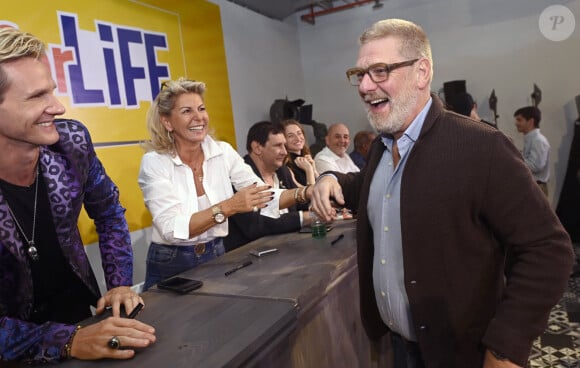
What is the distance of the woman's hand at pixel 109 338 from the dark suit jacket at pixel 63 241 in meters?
0.05

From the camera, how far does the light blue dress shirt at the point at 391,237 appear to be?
4.34 feet

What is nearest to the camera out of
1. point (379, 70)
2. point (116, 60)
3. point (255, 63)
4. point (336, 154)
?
point (379, 70)

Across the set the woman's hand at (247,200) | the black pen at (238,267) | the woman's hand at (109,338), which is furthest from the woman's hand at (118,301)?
the woman's hand at (247,200)

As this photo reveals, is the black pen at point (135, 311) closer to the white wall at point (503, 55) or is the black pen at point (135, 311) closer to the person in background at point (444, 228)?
the person in background at point (444, 228)

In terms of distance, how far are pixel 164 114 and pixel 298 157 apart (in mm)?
1960

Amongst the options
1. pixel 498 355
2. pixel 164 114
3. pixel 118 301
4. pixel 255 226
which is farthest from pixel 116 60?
pixel 498 355

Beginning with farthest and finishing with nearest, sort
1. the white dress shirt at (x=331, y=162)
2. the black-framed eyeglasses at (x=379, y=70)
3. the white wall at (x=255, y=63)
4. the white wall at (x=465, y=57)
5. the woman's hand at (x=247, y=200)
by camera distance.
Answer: the white wall at (x=465, y=57), the white wall at (x=255, y=63), the white dress shirt at (x=331, y=162), the woman's hand at (x=247, y=200), the black-framed eyeglasses at (x=379, y=70)

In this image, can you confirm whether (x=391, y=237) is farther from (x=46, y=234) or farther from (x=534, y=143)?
(x=534, y=143)

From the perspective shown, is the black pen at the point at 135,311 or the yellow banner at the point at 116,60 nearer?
the black pen at the point at 135,311

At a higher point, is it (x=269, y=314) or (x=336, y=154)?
(x=336, y=154)

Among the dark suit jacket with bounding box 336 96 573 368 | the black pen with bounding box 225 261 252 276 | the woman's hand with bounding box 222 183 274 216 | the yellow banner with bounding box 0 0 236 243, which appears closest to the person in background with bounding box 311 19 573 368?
the dark suit jacket with bounding box 336 96 573 368

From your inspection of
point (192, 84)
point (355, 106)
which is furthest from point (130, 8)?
point (355, 106)

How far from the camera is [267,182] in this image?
10.1 feet

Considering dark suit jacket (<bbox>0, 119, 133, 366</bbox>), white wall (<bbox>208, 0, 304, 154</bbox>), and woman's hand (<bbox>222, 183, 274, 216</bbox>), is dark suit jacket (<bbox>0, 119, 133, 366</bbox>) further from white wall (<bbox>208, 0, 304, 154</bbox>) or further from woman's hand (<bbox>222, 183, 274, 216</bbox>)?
white wall (<bbox>208, 0, 304, 154</bbox>)
